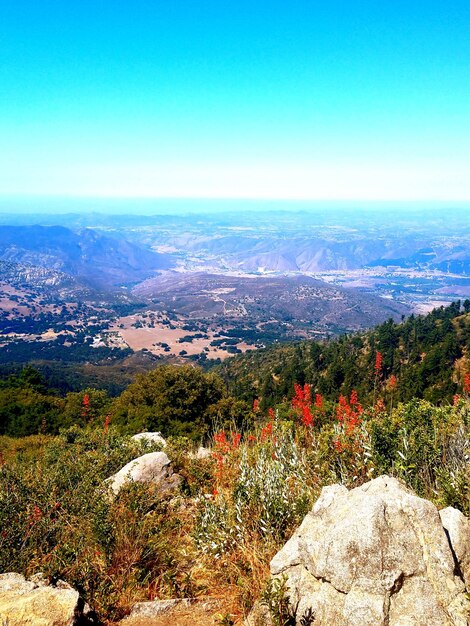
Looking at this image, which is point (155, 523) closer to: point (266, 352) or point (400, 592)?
point (400, 592)

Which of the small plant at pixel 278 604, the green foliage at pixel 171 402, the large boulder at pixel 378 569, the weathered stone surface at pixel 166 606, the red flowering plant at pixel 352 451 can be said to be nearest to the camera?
the large boulder at pixel 378 569

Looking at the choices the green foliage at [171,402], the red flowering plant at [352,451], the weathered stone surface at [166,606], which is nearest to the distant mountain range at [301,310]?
the green foliage at [171,402]

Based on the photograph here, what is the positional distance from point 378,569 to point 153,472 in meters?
5.95

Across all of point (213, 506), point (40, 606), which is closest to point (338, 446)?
point (213, 506)

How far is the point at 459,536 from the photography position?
3.63 meters

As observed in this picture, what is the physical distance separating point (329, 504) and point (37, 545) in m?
3.97

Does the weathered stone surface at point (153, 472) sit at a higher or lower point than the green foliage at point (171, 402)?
higher

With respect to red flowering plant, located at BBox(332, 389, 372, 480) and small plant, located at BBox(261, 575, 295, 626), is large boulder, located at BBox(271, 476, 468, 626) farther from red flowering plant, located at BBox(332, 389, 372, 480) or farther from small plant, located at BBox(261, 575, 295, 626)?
red flowering plant, located at BBox(332, 389, 372, 480)

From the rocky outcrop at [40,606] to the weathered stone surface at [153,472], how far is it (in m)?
3.77

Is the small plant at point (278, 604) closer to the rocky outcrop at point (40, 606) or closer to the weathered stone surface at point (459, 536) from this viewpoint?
the weathered stone surface at point (459, 536)

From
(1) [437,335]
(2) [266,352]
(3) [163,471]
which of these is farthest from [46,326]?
(3) [163,471]

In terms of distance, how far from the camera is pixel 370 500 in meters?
3.77

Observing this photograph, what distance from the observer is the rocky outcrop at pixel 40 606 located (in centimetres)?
347

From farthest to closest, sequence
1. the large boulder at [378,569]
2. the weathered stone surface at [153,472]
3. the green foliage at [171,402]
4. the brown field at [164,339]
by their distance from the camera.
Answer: the brown field at [164,339] < the green foliage at [171,402] < the weathered stone surface at [153,472] < the large boulder at [378,569]
